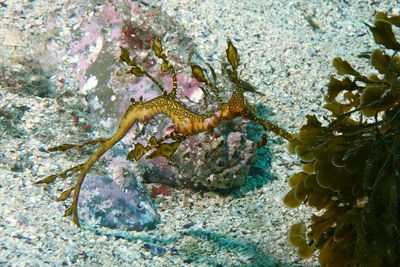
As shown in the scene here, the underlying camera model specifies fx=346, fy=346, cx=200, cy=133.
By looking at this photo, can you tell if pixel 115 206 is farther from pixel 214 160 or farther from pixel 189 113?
pixel 189 113

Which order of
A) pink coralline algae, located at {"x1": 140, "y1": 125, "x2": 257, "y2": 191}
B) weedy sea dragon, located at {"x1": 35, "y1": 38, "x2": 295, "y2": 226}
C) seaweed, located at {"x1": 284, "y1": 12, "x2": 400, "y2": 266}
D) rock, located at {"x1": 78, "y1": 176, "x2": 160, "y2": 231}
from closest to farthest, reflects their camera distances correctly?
seaweed, located at {"x1": 284, "y1": 12, "x2": 400, "y2": 266}
weedy sea dragon, located at {"x1": 35, "y1": 38, "x2": 295, "y2": 226}
rock, located at {"x1": 78, "y1": 176, "x2": 160, "y2": 231}
pink coralline algae, located at {"x1": 140, "y1": 125, "x2": 257, "y2": 191}

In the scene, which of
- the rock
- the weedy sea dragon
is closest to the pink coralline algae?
the rock

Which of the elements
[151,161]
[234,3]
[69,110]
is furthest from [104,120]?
[234,3]

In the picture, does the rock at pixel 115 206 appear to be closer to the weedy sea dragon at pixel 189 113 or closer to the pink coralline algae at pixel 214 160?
the pink coralline algae at pixel 214 160

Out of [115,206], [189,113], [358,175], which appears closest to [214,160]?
[115,206]

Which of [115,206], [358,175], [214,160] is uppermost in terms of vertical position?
[214,160]

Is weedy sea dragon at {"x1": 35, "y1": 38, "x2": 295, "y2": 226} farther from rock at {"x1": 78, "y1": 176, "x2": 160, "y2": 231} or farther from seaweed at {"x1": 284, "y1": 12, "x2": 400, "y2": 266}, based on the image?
rock at {"x1": 78, "y1": 176, "x2": 160, "y2": 231}

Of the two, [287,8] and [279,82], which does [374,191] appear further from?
[287,8]

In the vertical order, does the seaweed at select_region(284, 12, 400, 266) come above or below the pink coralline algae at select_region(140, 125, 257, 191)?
below

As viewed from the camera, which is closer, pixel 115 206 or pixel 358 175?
pixel 358 175
